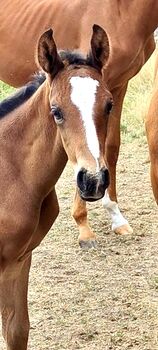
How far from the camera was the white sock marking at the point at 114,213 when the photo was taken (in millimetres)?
5492

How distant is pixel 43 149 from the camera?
3.51 meters

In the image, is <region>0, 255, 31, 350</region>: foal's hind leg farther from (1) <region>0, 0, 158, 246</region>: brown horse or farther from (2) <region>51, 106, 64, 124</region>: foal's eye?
(1) <region>0, 0, 158, 246</region>: brown horse

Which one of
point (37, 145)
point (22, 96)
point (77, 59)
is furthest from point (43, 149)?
point (77, 59)

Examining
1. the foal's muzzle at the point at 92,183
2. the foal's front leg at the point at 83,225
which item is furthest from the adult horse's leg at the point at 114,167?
the foal's muzzle at the point at 92,183

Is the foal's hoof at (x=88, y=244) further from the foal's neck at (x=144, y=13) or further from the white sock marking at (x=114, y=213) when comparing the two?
the foal's neck at (x=144, y=13)

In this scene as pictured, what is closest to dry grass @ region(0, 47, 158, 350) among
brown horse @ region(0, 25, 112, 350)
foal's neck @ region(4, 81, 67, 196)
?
brown horse @ region(0, 25, 112, 350)

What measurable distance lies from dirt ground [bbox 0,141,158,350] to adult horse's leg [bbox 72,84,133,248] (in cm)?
8

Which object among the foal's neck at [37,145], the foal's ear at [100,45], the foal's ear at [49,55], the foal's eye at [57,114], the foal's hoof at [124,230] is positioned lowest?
the foal's hoof at [124,230]

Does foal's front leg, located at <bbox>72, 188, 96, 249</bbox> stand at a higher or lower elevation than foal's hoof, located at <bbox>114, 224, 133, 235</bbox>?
higher

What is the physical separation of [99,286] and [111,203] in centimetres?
88

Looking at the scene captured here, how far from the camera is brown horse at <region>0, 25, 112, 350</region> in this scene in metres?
3.10

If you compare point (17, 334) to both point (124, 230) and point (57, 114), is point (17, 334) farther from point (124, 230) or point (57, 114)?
point (124, 230)

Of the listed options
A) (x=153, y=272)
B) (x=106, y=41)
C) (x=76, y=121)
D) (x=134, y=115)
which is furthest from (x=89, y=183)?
(x=134, y=115)

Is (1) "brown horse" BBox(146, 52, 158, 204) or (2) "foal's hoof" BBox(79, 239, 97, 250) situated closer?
(1) "brown horse" BBox(146, 52, 158, 204)
